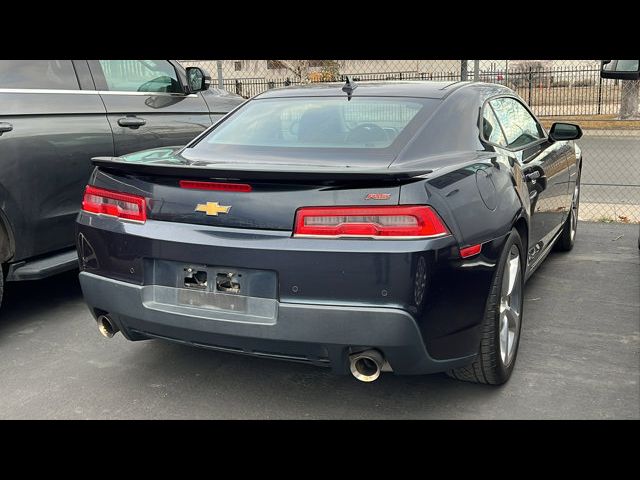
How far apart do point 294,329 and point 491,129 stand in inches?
72.6

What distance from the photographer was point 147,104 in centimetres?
528

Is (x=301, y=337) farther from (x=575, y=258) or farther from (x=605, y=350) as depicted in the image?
(x=575, y=258)

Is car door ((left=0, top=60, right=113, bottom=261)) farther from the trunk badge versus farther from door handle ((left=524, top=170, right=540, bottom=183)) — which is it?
door handle ((left=524, top=170, right=540, bottom=183))

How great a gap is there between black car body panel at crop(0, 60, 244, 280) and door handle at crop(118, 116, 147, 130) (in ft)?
0.08

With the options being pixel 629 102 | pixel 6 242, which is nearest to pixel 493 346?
pixel 6 242

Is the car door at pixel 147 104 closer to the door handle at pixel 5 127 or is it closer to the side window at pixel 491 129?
the door handle at pixel 5 127

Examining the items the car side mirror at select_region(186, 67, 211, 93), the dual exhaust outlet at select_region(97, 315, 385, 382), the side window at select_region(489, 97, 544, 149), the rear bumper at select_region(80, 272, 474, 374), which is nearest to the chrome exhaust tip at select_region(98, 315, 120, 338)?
the rear bumper at select_region(80, 272, 474, 374)

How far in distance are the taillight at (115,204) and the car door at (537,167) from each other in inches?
85.4

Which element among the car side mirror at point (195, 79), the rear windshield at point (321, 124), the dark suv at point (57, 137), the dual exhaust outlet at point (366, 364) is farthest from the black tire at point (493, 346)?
the car side mirror at point (195, 79)

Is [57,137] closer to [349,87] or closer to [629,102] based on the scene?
[349,87]

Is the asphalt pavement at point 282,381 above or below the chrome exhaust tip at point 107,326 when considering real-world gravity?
below

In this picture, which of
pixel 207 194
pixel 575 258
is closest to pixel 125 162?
pixel 207 194

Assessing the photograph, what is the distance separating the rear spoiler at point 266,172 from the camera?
2.64 meters
